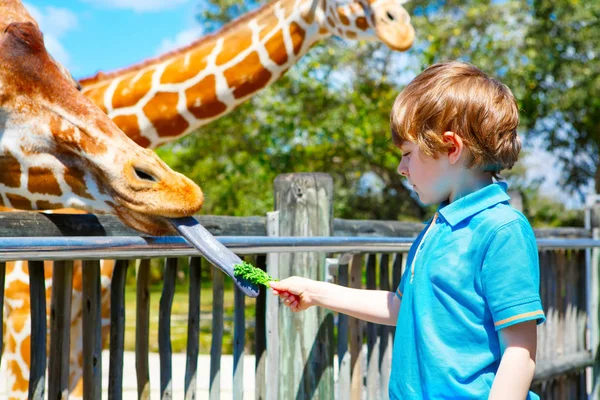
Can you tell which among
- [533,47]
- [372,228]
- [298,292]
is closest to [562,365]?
[372,228]

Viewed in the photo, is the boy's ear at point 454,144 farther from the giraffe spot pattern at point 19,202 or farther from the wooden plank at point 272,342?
the giraffe spot pattern at point 19,202

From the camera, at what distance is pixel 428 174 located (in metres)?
1.74

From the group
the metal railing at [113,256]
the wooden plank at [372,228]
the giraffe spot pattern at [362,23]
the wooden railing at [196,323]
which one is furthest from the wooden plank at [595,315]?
the metal railing at [113,256]

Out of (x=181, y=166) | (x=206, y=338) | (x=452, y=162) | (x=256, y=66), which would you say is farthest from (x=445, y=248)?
(x=181, y=166)

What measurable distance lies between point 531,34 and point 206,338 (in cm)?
693

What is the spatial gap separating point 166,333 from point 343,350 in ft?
2.78

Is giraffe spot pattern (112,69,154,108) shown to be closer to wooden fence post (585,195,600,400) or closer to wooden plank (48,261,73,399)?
wooden plank (48,261,73,399)

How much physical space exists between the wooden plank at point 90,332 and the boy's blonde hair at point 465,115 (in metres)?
1.03

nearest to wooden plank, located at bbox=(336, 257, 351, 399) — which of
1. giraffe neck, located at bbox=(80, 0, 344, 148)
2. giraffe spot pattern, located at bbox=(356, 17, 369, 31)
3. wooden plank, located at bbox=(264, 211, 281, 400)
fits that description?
wooden plank, located at bbox=(264, 211, 281, 400)

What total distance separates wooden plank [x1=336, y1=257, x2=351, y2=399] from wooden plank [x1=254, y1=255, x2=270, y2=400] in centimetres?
36

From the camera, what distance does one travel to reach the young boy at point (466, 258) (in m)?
1.60

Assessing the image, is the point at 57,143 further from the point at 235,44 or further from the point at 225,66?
the point at 235,44

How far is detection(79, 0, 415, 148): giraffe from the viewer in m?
4.40

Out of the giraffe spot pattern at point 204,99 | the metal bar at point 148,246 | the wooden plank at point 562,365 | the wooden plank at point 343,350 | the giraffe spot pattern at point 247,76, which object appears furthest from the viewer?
the giraffe spot pattern at point 247,76
